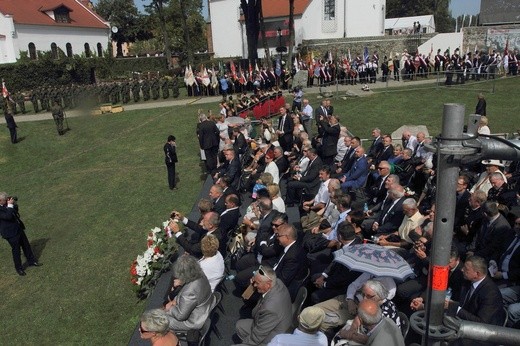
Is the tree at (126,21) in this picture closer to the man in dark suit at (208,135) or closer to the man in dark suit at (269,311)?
the man in dark suit at (208,135)

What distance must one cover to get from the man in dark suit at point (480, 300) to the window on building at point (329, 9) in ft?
160

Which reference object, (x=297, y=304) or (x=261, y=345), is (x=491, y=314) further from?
(x=261, y=345)

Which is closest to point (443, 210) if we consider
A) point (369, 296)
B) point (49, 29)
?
point (369, 296)

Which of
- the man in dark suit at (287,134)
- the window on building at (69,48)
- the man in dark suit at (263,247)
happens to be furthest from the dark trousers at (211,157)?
the window on building at (69,48)

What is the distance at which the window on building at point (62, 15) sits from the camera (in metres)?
51.0

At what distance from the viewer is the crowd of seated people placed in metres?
5.01

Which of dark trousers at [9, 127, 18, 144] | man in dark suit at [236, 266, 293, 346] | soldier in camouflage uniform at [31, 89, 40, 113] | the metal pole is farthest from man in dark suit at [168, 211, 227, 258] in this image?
soldier in camouflage uniform at [31, 89, 40, 113]

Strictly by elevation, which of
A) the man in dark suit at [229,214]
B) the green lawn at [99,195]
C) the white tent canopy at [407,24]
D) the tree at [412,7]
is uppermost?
the tree at [412,7]

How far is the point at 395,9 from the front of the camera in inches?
3506

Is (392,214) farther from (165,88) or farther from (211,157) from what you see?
(165,88)

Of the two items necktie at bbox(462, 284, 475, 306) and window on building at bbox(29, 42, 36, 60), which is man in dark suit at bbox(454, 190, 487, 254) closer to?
necktie at bbox(462, 284, 475, 306)

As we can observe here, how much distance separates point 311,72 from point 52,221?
20292 mm

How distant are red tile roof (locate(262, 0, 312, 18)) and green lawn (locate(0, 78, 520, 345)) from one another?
92.8ft

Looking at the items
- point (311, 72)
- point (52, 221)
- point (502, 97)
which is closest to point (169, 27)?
point (311, 72)
